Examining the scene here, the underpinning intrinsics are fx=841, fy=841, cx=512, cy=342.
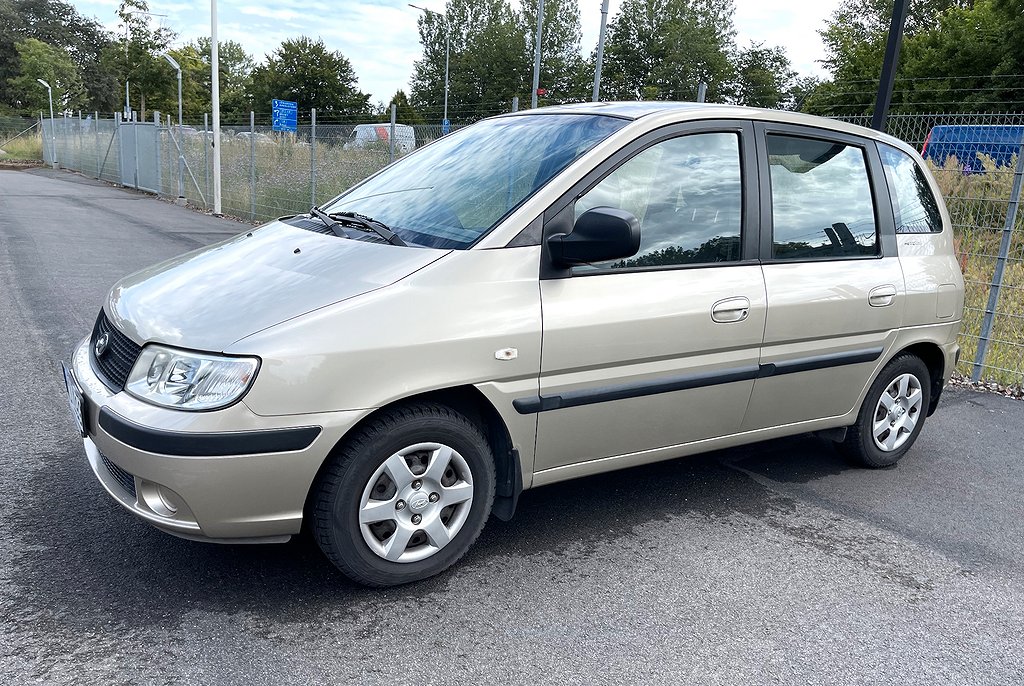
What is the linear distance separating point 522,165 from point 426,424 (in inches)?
49.6

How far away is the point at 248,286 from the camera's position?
3.06m

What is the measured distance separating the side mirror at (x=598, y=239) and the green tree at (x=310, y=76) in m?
Answer: 63.6

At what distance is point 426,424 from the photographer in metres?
2.91

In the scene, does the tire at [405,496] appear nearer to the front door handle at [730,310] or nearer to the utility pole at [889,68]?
the front door handle at [730,310]

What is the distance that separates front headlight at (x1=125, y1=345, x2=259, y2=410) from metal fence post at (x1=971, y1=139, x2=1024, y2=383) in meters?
5.96

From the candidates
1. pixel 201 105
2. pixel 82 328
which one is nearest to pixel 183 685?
pixel 82 328

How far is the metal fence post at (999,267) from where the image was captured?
250 inches

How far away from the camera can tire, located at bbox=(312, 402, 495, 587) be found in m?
2.83

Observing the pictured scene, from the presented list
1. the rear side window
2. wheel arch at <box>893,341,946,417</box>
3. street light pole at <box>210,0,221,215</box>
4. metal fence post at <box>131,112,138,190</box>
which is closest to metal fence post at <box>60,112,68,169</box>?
metal fence post at <box>131,112,138,190</box>

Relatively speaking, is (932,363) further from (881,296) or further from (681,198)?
(681,198)

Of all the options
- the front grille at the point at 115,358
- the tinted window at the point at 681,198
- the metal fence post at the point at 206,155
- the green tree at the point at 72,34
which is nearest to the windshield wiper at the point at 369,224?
the tinted window at the point at 681,198

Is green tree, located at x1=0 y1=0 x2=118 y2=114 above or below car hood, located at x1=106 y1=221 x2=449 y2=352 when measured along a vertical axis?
above

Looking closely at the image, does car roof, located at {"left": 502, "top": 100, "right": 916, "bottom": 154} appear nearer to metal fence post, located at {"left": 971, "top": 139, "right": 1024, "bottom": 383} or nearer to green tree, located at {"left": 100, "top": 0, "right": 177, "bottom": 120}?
metal fence post, located at {"left": 971, "top": 139, "right": 1024, "bottom": 383}

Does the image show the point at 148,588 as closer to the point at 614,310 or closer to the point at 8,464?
the point at 8,464
